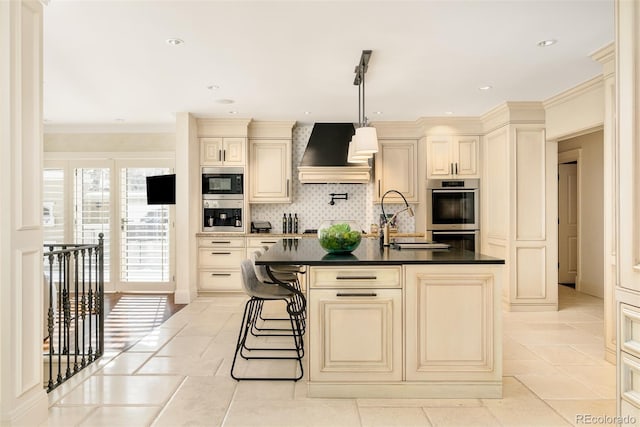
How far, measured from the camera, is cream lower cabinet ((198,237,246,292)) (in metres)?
6.07

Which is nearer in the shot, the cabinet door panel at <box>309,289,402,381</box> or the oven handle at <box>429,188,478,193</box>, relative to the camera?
the cabinet door panel at <box>309,289,402,381</box>

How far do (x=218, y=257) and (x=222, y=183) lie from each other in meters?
1.05

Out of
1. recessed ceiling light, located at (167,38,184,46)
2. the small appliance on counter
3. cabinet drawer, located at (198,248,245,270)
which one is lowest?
cabinet drawer, located at (198,248,245,270)

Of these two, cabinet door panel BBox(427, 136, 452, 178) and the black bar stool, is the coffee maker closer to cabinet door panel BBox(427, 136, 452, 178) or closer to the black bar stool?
the black bar stool

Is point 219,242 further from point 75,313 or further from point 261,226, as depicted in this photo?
point 75,313

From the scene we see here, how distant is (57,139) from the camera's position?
6.57 m

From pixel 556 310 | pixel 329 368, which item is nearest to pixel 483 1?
pixel 329 368

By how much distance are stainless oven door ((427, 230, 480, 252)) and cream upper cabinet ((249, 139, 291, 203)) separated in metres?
2.20

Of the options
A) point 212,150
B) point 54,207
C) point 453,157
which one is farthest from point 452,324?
point 54,207

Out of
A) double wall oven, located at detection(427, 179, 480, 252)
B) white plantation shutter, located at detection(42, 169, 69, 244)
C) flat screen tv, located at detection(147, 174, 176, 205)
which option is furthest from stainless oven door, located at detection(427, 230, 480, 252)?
white plantation shutter, located at detection(42, 169, 69, 244)

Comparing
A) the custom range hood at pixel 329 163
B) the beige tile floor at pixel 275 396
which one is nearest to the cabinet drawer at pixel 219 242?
the custom range hood at pixel 329 163

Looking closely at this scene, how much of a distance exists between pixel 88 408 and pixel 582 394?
313cm

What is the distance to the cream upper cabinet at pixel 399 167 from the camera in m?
6.33

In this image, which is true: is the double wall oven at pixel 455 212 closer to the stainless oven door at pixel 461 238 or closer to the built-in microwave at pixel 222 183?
the stainless oven door at pixel 461 238
